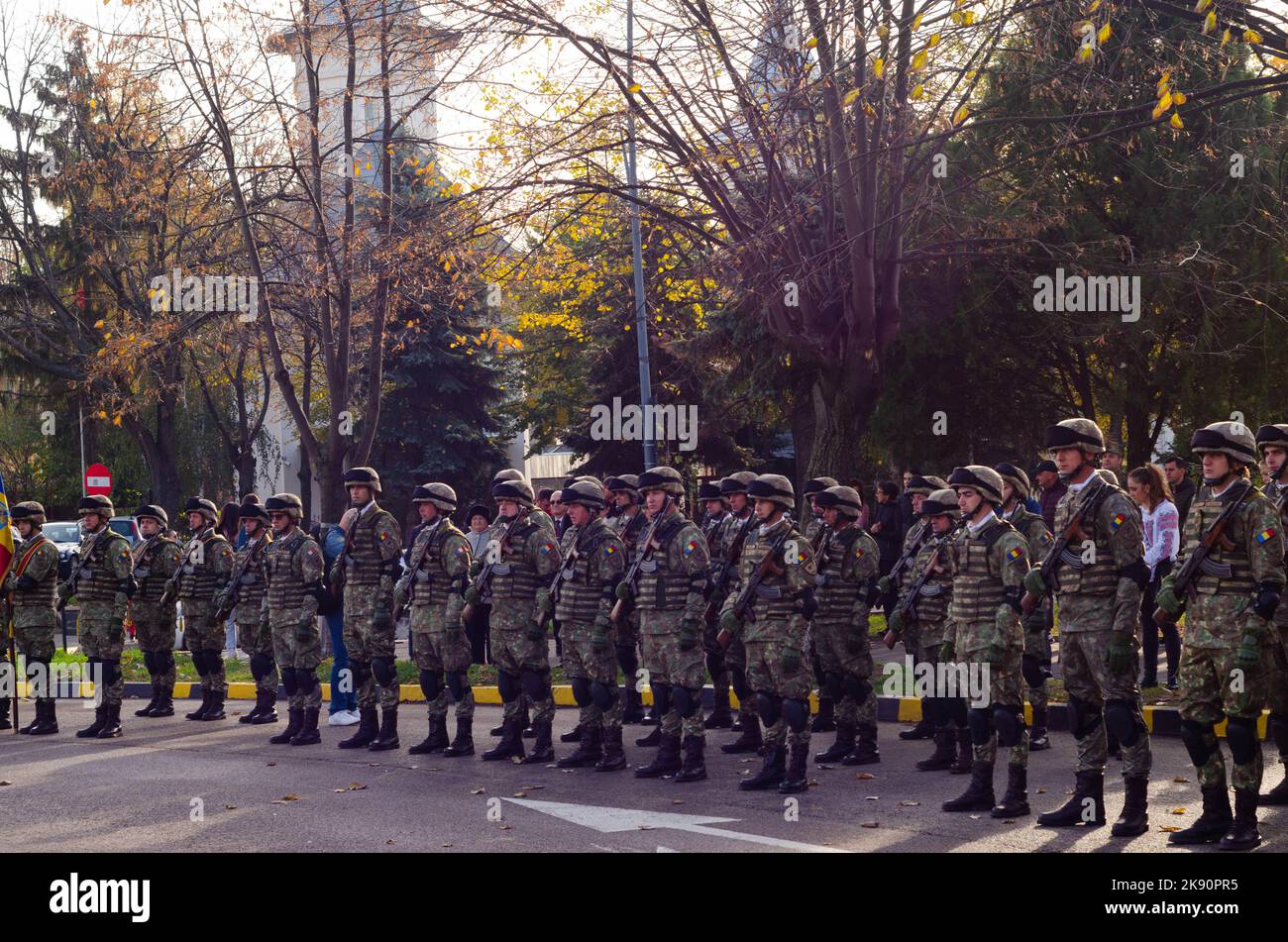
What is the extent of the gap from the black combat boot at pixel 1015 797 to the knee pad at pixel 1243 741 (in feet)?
4.54

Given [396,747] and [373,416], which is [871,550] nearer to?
[396,747]

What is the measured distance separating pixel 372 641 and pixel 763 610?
3835 mm

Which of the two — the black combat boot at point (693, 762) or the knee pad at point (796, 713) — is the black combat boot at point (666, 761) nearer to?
the black combat boot at point (693, 762)

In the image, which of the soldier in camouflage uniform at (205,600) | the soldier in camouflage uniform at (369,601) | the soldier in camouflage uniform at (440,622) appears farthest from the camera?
the soldier in camouflage uniform at (205,600)

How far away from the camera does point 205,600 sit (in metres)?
14.5

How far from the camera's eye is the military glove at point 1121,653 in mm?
7949

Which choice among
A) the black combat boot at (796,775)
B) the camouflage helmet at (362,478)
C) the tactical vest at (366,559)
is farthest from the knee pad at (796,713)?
the camouflage helmet at (362,478)

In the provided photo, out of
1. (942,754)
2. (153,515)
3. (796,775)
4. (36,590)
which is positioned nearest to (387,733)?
(796,775)

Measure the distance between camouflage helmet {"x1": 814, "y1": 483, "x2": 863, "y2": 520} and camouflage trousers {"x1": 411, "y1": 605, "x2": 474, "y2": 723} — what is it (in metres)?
3.14

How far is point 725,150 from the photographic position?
14656mm

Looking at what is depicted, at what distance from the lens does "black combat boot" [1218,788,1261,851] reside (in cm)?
747
